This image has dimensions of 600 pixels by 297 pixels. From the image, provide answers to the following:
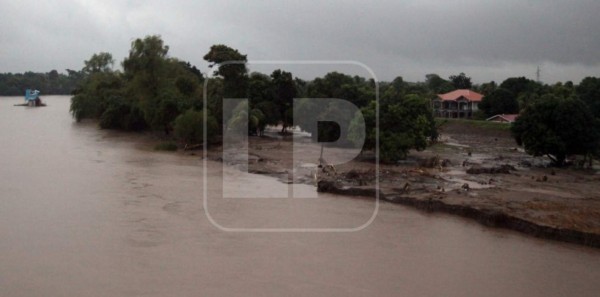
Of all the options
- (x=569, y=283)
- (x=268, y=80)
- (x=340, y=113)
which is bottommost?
(x=569, y=283)

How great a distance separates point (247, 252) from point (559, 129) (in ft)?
55.1

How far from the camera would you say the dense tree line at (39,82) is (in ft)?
292

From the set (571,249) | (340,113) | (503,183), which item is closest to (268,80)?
(340,113)

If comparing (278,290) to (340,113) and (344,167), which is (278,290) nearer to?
(344,167)

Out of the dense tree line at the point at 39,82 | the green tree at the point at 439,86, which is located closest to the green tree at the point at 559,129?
the green tree at the point at 439,86

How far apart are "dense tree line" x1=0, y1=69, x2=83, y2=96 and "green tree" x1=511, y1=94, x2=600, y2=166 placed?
2937 inches

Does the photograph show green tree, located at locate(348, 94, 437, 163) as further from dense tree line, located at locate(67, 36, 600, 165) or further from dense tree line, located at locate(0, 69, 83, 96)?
dense tree line, located at locate(0, 69, 83, 96)

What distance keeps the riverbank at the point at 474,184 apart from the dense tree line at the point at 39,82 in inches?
2739

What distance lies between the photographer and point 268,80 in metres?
33.6

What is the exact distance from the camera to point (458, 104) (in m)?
48.4

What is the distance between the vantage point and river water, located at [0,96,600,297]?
345 inches

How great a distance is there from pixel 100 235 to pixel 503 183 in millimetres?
13040

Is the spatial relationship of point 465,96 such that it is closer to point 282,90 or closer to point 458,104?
point 458,104

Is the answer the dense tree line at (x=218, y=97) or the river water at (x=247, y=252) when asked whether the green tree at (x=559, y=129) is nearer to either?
the dense tree line at (x=218, y=97)
